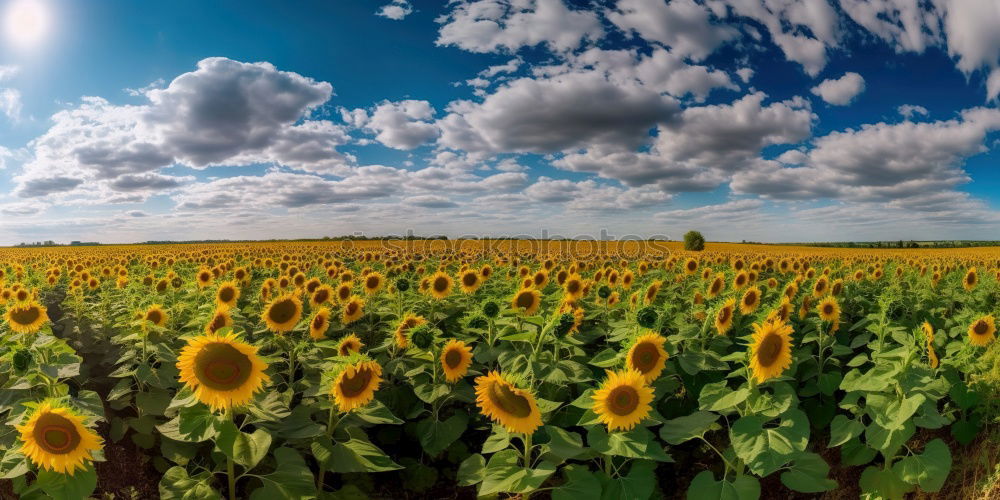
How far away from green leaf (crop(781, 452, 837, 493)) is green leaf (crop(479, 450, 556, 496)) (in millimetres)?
2035

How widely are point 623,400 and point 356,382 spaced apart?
2.07 metres

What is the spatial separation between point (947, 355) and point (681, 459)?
3311mm

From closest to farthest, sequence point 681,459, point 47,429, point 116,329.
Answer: point 47,429, point 681,459, point 116,329

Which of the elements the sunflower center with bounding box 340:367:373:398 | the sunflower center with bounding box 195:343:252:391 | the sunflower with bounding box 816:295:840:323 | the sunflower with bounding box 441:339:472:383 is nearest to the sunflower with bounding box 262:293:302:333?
the sunflower with bounding box 441:339:472:383

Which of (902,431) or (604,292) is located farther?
(604,292)

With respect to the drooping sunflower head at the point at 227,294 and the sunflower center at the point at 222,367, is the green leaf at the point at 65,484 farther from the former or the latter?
the drooping sunflower head at the point at 227,294

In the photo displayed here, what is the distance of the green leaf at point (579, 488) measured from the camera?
4.12 m

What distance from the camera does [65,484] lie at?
3.69m

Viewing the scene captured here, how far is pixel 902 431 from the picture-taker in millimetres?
4758

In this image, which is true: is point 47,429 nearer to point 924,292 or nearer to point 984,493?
point 984,493

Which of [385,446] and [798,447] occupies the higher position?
[798,447]

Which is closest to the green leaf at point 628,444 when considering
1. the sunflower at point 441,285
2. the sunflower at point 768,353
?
the sunflower at point 768,353

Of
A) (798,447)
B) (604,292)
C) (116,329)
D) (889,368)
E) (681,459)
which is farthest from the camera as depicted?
(116,329)

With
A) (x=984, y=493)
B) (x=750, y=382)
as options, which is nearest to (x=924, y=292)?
(x=984, y=493)
